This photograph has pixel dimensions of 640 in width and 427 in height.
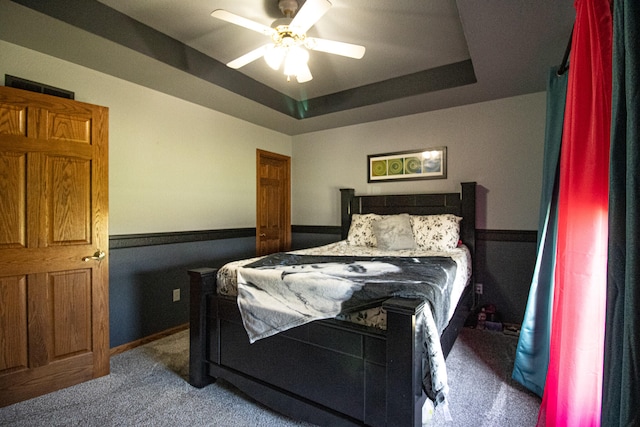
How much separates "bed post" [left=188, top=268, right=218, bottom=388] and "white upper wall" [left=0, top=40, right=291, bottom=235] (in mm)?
1209

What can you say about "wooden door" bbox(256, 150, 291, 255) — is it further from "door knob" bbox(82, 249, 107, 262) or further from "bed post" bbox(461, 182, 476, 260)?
"bed post" bbox(461, 182, 476, 260)

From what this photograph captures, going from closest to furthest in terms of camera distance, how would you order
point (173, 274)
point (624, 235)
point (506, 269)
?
1. point (624, 235)
2. point (173, 274)
3. point (506, 269)

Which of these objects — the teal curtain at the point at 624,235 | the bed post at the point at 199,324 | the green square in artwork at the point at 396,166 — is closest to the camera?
the teal curtain at the point at 624,235

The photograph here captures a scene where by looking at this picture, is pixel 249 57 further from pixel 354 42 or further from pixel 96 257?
pixel 96 257

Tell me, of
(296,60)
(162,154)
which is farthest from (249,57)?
(162,154)

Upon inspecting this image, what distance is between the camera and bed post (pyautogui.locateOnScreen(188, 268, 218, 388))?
2.09 meters

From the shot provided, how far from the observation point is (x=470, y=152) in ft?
11.5

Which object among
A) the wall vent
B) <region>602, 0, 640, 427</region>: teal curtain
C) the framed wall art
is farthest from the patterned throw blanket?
the wall vent

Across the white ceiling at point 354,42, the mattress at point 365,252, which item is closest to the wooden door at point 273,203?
the white ceiling at point 354,42

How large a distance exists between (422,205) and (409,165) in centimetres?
55

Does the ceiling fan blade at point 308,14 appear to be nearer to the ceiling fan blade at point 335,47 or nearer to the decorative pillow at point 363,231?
the ceiling fan blade at point 335,47

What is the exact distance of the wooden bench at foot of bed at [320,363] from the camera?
1.33 meters

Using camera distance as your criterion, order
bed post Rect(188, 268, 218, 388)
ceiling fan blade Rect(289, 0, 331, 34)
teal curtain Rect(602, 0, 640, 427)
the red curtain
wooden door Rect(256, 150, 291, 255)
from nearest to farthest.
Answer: teal curtain Rect(602, 0, 640, 427) < the red curtain < ceiling fan blade Rect(289, 0, 331, 34) < bed post Rect(188, 268, 218, 388) < wooden door Rect(256, 150, 291, 255)

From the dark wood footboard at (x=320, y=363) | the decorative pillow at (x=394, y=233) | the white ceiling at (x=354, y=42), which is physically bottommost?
the dark wood footboard at (x=320, y=363)
